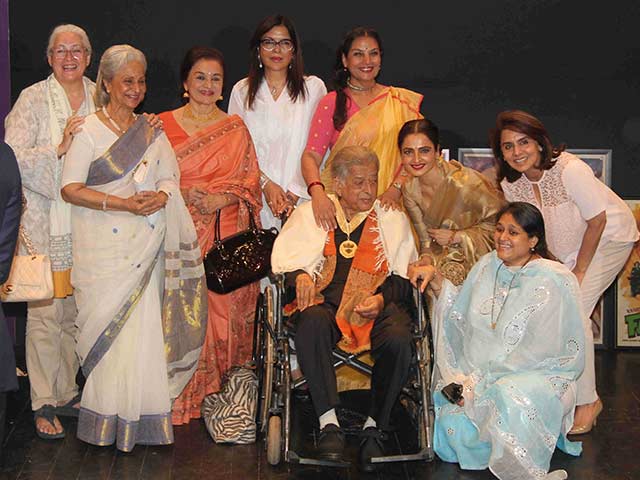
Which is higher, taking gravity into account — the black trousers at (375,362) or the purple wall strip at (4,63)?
the purple wall strip at (4,63)

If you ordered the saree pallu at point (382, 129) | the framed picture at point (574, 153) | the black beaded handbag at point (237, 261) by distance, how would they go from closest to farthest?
the black beaded handbag at point (237, 261)
the saree pallu at point (382, 129)
the framed picture at point (574, 153)

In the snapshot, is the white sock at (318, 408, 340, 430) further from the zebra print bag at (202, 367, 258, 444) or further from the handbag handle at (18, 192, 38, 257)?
the handbag handle at (18, 192, 38, 257)

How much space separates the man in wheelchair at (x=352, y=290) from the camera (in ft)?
15.5

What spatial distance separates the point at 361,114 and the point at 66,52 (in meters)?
1.49

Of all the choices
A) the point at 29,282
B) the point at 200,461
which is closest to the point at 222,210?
the point at 200,461

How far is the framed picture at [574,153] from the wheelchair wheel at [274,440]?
2598mm

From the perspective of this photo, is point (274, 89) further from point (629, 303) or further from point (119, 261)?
point (629, 303)

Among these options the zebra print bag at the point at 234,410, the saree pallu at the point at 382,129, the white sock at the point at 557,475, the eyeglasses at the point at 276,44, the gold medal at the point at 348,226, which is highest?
the eyeglasses at the point at 276,44

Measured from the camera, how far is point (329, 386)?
4.71 metres

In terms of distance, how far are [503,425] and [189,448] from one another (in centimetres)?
143

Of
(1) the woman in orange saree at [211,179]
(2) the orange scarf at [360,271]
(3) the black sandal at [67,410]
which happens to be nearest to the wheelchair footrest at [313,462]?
(2) the orange scarf at [360,271]

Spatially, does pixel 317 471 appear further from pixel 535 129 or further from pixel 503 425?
pixel 535 129

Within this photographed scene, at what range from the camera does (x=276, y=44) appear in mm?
5598

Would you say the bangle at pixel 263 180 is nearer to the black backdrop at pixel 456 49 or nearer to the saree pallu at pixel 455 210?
the saree pallu at pixel 455 210
